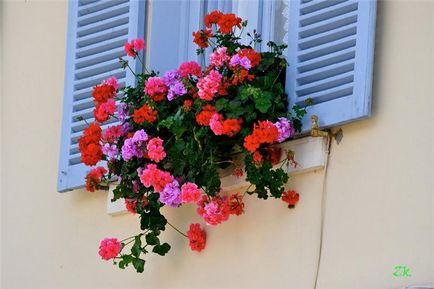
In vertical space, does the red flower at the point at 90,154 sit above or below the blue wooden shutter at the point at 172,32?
below

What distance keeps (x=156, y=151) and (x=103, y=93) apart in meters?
0.44

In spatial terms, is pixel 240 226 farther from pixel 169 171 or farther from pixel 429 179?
pixel 429 179

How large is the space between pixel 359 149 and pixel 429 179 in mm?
370

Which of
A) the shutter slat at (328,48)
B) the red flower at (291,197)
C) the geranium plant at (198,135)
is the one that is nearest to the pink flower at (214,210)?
the geranium plant at (198,135)

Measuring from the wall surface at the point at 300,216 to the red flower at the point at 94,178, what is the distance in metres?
0.23

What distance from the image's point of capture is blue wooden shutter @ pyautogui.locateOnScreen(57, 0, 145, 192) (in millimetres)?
6668

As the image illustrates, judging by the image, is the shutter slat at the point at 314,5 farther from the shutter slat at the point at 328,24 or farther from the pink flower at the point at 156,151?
the pink flower at the point at 156,151

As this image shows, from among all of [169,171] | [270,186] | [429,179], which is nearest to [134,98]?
[169,171]

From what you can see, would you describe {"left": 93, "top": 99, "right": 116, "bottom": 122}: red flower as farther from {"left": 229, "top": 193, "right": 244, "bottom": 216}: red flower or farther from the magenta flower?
{"left": 229, "top": 193, "right": 244, "bottom": 216}: red flower

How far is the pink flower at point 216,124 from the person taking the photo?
5773mm

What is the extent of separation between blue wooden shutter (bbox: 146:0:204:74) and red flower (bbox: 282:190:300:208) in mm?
1049

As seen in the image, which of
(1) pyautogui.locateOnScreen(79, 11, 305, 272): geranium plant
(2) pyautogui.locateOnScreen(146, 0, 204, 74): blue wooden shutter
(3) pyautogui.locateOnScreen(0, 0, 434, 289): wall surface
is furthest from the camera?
(2) pyautogui.locateOnScreen(146, 0, 204, 74): blue wooden shutter

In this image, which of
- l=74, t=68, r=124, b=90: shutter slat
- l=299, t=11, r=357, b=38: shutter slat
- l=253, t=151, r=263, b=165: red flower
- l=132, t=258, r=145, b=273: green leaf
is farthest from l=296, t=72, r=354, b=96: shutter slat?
l=74, t=68, r=124, b=90: shutter slat

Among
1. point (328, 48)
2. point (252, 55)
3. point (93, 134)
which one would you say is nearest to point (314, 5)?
point (328, 48)
